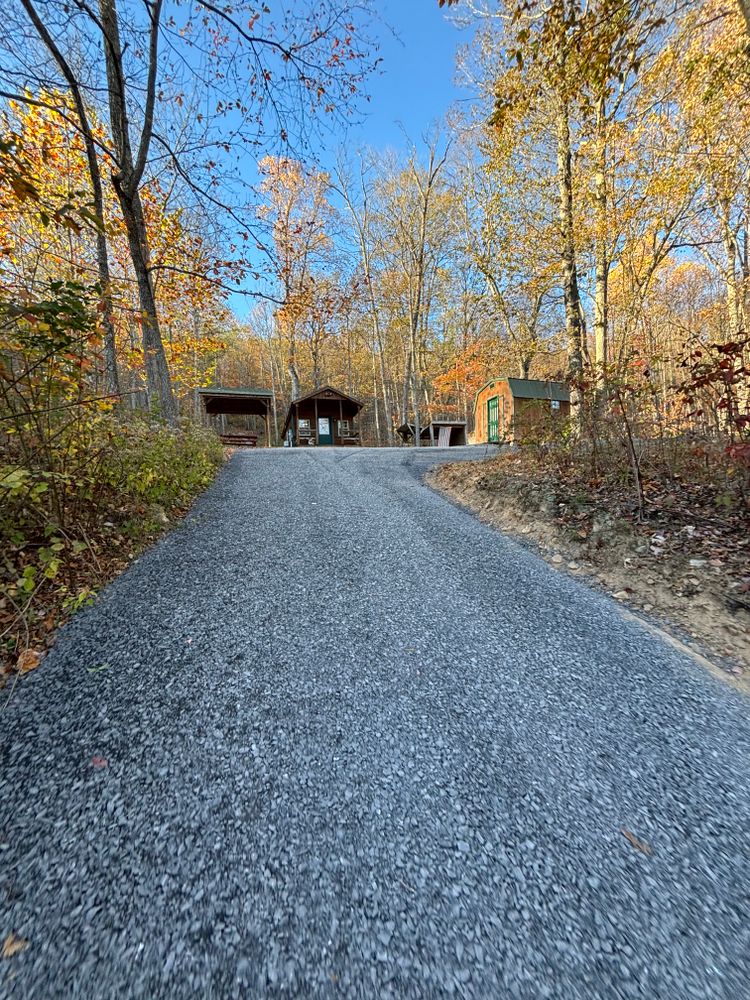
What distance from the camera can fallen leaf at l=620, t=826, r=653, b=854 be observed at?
1153mm

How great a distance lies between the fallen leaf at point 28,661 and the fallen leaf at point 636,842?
2579mm

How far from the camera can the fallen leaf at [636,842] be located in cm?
115

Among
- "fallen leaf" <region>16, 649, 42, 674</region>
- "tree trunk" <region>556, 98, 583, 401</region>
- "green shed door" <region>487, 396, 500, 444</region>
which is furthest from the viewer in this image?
"green shed door" <region>487, 396, 500, 444</region>

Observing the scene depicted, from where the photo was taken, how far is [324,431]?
19422 mm

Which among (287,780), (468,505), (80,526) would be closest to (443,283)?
(468,505)

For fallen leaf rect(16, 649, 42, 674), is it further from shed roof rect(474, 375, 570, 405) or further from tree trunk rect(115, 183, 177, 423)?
shed roof rect(474, 375, 570, 405)

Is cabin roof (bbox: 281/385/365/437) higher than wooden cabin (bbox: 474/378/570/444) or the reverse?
higher

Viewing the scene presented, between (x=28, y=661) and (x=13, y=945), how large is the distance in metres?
1.37

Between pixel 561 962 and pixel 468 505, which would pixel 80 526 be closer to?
pixel 561 962

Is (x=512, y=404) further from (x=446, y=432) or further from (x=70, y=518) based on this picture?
(x=70, y=518)

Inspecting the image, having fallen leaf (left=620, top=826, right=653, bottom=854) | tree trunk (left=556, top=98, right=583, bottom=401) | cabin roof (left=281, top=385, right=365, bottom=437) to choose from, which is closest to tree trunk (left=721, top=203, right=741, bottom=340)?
tree trunk (left=556, top=98, right=583, bottom=401)

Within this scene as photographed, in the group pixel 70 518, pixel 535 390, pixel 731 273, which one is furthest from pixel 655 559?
pixel 535 390

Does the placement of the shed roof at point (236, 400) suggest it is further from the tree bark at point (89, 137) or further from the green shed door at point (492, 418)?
the tree bark at point (89, 137)

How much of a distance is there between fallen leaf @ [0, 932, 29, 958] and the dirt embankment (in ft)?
9.37
